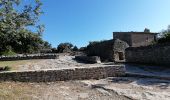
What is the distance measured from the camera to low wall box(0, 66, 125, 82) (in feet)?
39.0

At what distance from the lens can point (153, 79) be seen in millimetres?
13102

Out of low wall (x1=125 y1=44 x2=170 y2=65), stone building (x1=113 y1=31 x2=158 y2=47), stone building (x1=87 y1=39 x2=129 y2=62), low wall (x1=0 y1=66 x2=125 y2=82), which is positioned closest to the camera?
low wall (x1=0 y1=66 x2=125 y2=82)

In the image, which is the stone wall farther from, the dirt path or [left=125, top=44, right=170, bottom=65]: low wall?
the dirt path

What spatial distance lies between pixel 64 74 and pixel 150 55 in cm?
1319

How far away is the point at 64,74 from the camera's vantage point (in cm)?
1281

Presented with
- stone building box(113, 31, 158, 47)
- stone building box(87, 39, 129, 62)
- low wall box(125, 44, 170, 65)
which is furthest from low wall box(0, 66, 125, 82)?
stone building box(113, 31, 158, 47)

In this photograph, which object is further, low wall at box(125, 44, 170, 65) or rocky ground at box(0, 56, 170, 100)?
low wall at box(125, 44, 170, 65)

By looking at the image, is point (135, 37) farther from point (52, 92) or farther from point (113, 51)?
point (52, 92)

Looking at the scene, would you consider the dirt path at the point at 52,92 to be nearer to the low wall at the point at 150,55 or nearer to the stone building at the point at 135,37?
the low wall at the point at 150,55

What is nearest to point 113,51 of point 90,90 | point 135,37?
point 135,37

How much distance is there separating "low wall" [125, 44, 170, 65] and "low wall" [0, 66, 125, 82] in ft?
28.8

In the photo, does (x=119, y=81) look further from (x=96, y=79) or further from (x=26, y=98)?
(x=26, y=98)

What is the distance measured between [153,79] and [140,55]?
1289 cm

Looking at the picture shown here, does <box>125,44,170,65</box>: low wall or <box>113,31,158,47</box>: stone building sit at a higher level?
<box>113,31,158,47</box>: stone building
